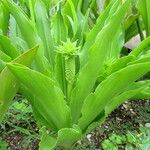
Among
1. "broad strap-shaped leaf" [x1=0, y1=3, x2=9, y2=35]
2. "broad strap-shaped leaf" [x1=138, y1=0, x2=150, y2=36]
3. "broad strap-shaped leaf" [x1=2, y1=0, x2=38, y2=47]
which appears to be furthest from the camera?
"broad strap-shaped leaf" [x1=138, y1=0, x2=150, y2=36]

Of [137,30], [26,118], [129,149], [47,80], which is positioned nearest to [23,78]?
[47,80]

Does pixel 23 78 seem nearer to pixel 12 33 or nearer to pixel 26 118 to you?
pixel 12 33

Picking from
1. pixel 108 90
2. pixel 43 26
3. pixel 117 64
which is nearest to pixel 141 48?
pixel 117 64

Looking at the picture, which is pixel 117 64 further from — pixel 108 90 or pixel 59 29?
pixel 59 29

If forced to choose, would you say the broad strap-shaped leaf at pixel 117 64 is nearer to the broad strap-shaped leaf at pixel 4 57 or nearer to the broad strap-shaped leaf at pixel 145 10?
the broad strap-shaped leaf at pixel 4 57

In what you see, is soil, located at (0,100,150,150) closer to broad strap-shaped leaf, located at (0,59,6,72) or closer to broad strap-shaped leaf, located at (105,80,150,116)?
broad strap-shaped leaf, located at (105,80,150,116)

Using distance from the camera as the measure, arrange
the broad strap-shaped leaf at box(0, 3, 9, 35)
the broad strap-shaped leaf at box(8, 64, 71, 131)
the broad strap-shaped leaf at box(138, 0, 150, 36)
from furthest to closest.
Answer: the broad strap-shaped leaf at box(138, 0, 150, 36), the broad strap-shaped leaf at box(0, 3, 9, 35), the broad strap-shaped leaf at box(8, 64, 71, 131)

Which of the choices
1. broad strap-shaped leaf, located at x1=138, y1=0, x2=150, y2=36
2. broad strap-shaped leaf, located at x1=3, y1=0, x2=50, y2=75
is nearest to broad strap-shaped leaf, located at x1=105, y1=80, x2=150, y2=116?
broad strap-shaped leaf, located at x1=3, y1=0, x2=50, y2=75
